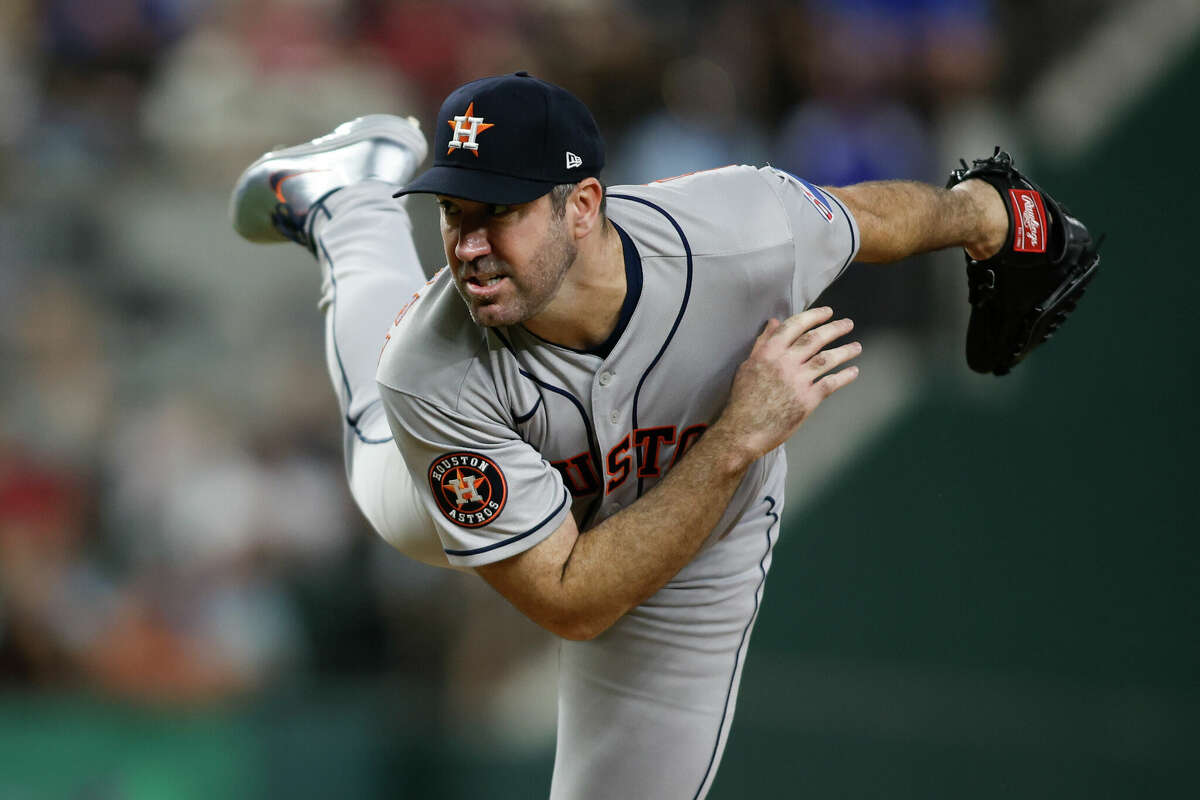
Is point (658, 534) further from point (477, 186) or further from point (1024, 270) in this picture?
point (1024, 270)

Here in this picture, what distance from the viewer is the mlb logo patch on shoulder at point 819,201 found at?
98.3 inches

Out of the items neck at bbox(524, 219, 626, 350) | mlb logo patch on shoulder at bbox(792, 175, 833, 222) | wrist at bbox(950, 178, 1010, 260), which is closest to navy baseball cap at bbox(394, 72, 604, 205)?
neck at bbox(524, 219, 626, 350)

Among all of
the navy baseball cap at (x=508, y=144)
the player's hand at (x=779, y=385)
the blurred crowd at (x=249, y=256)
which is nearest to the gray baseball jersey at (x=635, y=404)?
the player's hand at (x=779, y=385)

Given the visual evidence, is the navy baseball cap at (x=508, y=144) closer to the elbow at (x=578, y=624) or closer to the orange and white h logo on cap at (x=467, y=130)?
the orange and white h logo on cap at (x=467, y=130)

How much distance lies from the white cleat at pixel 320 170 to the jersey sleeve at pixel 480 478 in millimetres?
988

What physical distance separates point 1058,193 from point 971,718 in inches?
67.2

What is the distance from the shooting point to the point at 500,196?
2.07 metres

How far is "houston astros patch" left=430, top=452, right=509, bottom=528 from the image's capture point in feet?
7.53

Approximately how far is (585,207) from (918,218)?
73cm

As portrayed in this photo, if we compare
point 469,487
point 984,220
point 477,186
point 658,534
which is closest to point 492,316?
point 477,186

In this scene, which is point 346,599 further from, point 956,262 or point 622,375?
point 622,375

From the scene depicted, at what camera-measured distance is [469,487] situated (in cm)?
231

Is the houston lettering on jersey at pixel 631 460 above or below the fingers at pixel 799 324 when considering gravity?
below

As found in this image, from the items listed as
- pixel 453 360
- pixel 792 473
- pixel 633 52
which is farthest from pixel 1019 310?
pixel 633 52
